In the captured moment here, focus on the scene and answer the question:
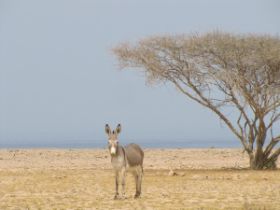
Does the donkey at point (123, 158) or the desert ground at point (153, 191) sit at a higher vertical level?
the donkey at point (123, 158)

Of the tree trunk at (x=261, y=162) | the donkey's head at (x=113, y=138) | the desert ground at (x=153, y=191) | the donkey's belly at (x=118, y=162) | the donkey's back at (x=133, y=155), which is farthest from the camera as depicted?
the tree trunk at (x=261, y=162)

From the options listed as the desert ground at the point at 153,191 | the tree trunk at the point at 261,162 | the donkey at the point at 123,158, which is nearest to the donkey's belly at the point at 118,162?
the donkey at the point at 123,158

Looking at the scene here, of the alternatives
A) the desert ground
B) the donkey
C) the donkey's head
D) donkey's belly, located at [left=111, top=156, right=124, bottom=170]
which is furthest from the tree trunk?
the donkey's head

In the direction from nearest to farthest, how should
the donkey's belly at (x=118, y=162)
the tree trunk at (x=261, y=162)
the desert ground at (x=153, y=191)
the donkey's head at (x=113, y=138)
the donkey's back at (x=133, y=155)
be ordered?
the desert ground at (x=153, y=191) → the donkey's head at (x=113, y=138) → the donkey's belly at (x=118, y=162) → the donkey's back at (x=133, y=155) → the tree trunk at (x=261, y=162)

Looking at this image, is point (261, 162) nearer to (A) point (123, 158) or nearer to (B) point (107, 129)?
(A) point (123, 158)

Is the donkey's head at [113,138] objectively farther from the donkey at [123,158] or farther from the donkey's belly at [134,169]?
the donkey's belly at [134,169]

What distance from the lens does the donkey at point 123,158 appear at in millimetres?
18547

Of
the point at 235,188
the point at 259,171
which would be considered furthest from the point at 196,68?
the point at 235,188

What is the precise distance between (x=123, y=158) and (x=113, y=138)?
0.64 metres

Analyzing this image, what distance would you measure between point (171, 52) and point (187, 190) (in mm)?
11127

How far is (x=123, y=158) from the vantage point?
1888cm

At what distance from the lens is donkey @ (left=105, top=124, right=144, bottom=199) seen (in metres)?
18.5

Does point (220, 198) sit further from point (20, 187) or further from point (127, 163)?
point (20, 187)

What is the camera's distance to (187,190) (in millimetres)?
22578
